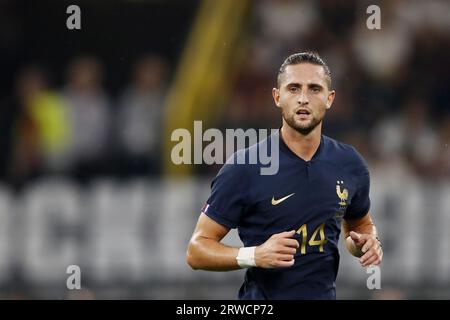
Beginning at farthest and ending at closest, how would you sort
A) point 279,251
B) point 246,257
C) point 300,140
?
point 300,140
point 246,257
point 279,251

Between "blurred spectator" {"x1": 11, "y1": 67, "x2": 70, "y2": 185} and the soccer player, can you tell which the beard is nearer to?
the soccer player

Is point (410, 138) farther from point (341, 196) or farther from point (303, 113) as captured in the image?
point (303, 113)

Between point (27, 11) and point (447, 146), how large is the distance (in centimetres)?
511

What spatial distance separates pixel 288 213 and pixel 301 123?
20.2 inches

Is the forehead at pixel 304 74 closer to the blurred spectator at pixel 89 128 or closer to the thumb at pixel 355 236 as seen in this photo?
the thumb at pixel 355 236

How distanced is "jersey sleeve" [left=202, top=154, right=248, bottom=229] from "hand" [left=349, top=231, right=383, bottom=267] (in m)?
0.65

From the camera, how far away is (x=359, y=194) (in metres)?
6.50

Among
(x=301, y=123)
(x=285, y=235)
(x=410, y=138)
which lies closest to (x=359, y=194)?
(x=301, y=123)

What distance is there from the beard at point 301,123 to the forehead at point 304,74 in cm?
20

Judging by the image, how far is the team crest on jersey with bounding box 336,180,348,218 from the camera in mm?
6315

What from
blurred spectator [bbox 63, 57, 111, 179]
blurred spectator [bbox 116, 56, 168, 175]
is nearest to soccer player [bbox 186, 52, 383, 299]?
blurred spectator [bbox 116, 56, 168, 175]

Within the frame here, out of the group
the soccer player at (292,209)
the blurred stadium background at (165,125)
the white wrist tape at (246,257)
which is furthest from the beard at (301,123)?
the blurred stadium background at (165,125)

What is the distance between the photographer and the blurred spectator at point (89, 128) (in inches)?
465
